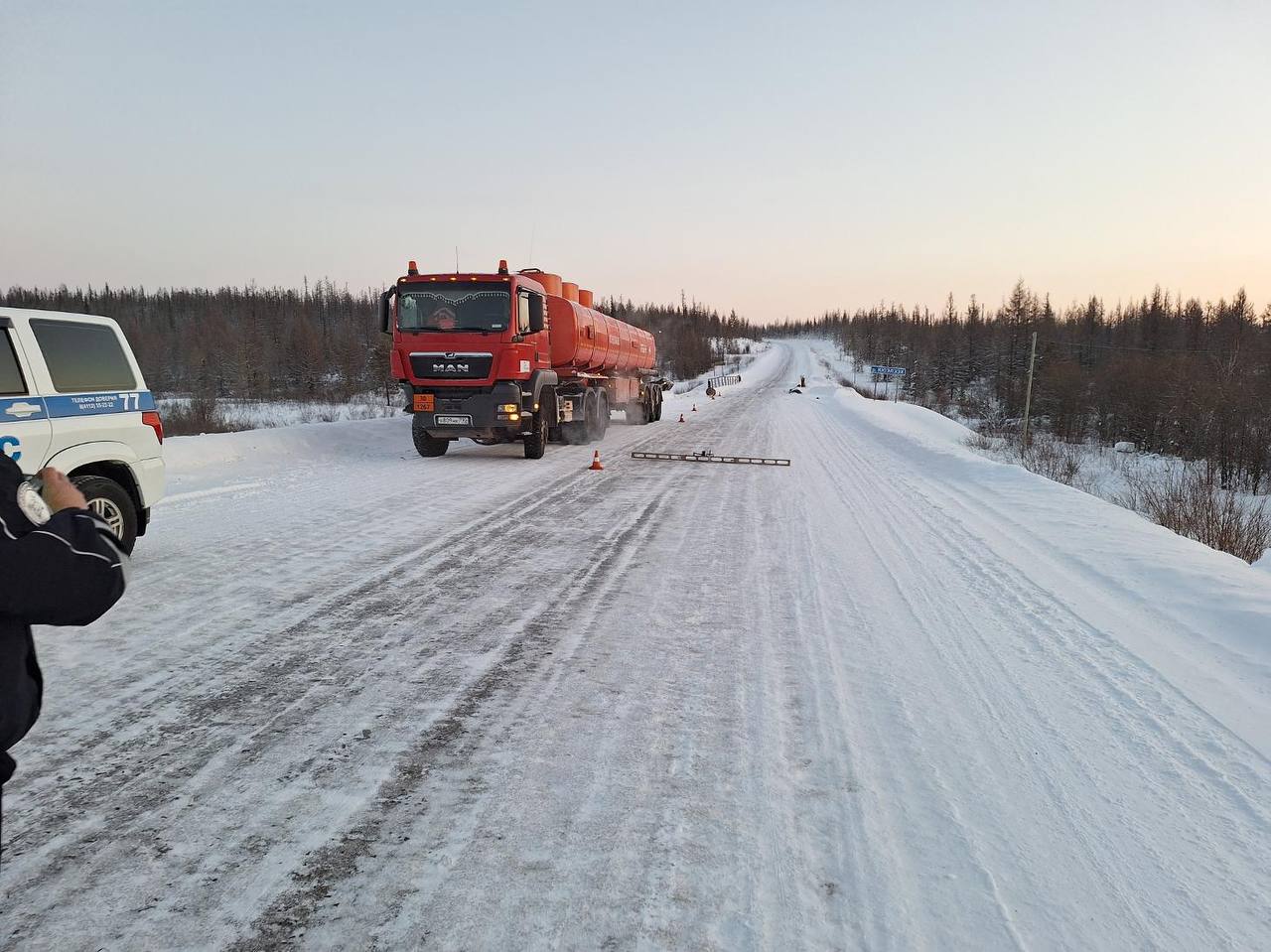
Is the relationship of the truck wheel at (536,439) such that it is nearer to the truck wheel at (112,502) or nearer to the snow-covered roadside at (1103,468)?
the truck wheel at (112,502)

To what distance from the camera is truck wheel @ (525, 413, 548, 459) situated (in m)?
13.7

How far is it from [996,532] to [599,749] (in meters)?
6.46

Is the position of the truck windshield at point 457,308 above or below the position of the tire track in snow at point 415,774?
above

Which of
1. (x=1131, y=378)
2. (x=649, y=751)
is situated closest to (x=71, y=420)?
(x=649, y=751)

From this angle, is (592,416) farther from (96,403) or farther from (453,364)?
(96,403)

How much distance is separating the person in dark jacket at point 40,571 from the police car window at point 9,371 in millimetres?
4608

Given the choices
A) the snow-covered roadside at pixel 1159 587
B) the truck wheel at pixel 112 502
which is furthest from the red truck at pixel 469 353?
the snow-covered roadside at pixel 1159 587

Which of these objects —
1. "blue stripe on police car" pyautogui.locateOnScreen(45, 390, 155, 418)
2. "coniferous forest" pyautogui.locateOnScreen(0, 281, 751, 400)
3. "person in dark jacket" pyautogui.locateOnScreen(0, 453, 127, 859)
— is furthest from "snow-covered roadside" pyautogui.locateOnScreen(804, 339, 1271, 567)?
"coniferous forest" pyautogui.locateOnScreen(0, 281, 751, 400)

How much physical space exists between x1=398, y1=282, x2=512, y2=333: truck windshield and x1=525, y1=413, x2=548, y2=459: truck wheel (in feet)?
6.42

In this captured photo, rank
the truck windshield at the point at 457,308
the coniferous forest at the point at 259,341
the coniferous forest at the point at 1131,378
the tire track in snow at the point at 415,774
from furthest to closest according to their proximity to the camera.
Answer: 1. the coniferous forest at the point at 259,341
2. the coniferous forest at the point at 1131,378
3. the truck windshield at the point at 457,308
4. the tire track in snow at the point at 415,774

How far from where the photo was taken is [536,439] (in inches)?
546

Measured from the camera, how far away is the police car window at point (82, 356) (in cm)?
559

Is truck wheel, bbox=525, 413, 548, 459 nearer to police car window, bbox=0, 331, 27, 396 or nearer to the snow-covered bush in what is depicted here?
police car window, bbox=0, 331, 27, 396

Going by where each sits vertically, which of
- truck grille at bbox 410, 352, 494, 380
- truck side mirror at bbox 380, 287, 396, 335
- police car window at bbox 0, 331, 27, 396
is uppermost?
truck side mirror at bbox 380, 287, 396, 335
